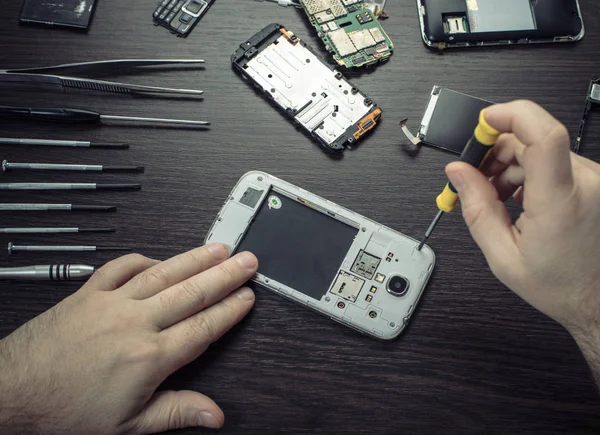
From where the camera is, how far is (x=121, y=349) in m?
1.75

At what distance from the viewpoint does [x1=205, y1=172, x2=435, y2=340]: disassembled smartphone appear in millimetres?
1975

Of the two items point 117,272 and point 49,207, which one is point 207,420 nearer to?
point 117,272

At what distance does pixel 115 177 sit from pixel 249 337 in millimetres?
788

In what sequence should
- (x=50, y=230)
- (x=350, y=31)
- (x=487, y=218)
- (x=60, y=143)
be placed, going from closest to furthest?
(x=487, y=218), (x=50, y=230), (x=60, y=143), (x=350, y=31)

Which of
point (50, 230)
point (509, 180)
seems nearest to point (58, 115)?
point (50, 230)

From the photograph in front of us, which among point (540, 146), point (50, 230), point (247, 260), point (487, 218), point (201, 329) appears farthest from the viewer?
point (50, 230)

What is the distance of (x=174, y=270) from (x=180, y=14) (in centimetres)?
111

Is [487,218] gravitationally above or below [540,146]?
below

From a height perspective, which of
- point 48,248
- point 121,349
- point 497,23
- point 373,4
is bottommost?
point 121,349

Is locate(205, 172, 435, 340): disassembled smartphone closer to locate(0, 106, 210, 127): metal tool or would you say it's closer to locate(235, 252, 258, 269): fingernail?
locate(235, 252, 258, 269): fingernail

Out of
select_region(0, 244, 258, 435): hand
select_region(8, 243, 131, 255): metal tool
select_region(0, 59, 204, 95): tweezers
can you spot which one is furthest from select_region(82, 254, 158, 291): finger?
select_region(0, 59, 204, 95): tweezers

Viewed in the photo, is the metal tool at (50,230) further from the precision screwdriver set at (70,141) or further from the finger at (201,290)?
the finger at (201,290)

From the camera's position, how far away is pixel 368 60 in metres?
2.29

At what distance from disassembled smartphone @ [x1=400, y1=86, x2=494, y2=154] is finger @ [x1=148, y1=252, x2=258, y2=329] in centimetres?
82
